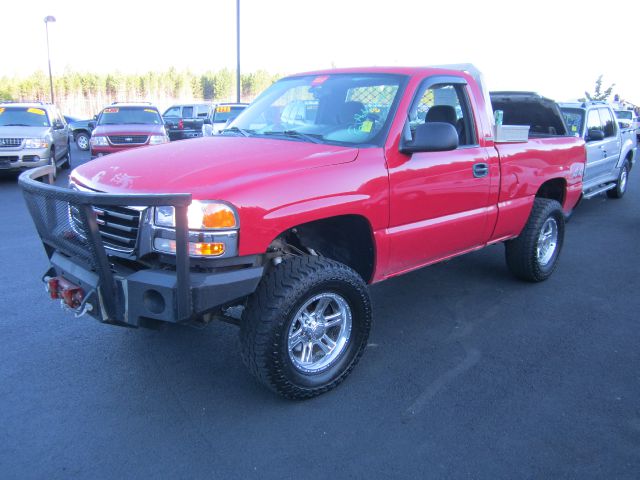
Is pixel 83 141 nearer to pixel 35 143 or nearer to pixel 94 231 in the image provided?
pixel 35 143

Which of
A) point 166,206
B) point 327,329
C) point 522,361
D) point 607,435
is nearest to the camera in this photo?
point 166,206

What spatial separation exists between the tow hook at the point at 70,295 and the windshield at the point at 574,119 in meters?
7.58

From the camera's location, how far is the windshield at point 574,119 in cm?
830

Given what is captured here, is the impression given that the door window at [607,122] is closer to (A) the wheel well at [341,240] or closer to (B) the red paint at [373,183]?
(B) the red paint at [373,183]

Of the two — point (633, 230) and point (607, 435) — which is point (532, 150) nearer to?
point (607, 435)

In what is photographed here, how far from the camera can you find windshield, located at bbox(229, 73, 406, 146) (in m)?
3.67

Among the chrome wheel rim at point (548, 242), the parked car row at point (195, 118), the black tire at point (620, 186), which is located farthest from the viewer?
the parked car row at point (195, 118)

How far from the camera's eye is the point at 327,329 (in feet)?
11.4

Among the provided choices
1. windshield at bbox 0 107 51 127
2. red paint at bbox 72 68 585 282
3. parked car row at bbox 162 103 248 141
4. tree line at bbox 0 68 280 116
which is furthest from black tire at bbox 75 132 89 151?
red paint at bbox 72 68 585 282

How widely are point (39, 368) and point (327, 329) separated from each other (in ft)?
6.31

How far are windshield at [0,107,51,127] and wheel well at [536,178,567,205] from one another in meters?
10.9

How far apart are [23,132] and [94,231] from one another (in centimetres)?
1008

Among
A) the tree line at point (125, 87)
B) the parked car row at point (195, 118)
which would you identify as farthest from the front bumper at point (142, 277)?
the tree line at point (125, 87)

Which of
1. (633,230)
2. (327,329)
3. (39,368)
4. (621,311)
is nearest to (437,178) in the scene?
(327,329)
